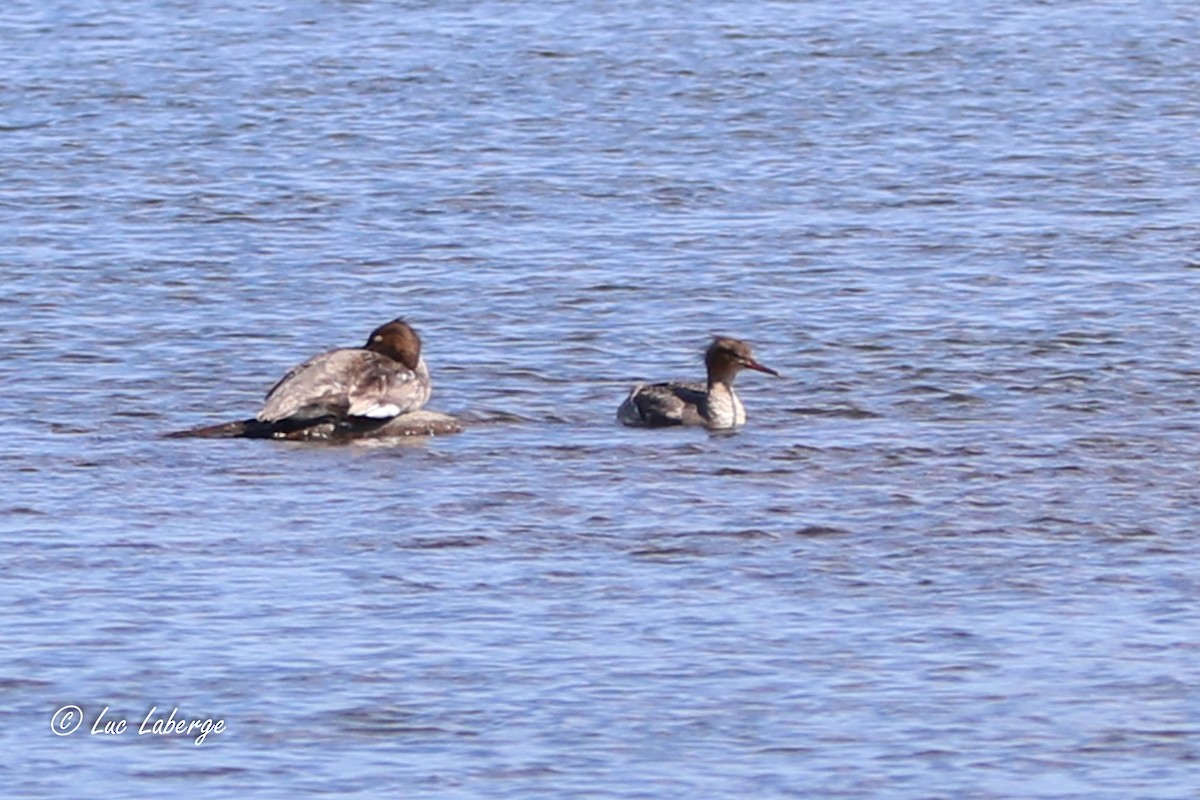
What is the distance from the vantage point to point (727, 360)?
42.4 ft

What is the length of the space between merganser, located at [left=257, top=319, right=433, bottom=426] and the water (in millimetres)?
265

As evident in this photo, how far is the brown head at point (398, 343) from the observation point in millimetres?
13016

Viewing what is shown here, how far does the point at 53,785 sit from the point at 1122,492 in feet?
16.2

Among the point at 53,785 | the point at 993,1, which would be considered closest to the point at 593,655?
the point at 53,785

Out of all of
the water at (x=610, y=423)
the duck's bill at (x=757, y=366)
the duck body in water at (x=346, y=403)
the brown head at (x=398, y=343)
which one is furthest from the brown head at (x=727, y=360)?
the brown head at (x=398, y=343)

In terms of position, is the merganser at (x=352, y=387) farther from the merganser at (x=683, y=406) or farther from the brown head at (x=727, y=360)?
the brown head at (x=727, y=360)

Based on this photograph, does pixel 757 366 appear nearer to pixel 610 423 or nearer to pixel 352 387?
pixel 610 423

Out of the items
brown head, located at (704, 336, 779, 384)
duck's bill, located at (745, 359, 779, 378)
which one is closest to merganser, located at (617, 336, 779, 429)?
brown head, located at (704, 336, 779, 384)

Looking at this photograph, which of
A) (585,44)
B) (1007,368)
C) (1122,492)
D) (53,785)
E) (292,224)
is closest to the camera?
(53,785)

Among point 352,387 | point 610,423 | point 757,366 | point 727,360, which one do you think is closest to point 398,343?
point 352,387

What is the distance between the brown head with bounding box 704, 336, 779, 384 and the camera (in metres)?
12.9

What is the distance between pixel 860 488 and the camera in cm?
1106

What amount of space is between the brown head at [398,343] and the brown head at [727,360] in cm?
136

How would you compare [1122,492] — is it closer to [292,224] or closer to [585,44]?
[292,224]
